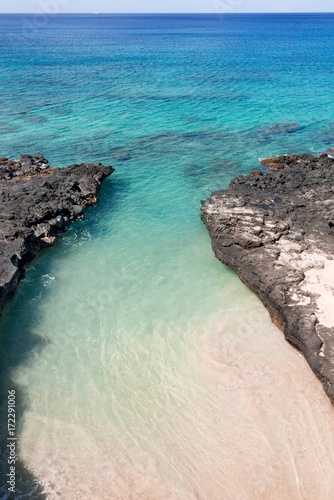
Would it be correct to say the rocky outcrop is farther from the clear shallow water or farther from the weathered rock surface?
the weathered rock surface

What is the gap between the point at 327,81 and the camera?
56.4 metres

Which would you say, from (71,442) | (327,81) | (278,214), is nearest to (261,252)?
(278,214)

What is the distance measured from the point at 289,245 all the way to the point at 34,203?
14.0 meters

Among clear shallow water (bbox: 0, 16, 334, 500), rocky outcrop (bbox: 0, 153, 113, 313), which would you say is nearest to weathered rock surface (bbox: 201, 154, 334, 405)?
clear shallow water (bbox: 0, 16, 334, 500)

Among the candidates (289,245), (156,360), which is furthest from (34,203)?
(289,245)

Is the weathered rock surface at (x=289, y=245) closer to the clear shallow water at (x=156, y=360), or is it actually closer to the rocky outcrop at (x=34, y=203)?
the clear shallow water at (x=156, y=360)

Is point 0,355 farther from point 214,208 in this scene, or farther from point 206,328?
point 214,208

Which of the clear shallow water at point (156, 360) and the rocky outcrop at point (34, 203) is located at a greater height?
the rocky outcrop at point (34, 203)

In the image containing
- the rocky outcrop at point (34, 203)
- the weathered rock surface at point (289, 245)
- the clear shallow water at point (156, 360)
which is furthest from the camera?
the rocky outcrop at point (34, 203)

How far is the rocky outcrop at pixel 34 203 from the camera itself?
18.4m

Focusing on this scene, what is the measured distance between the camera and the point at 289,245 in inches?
746

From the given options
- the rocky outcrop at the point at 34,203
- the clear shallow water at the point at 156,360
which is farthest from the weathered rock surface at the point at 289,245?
the rocky outcrop at the point at 34,203

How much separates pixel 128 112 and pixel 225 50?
59585mm

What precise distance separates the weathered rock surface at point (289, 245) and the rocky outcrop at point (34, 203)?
800cm
